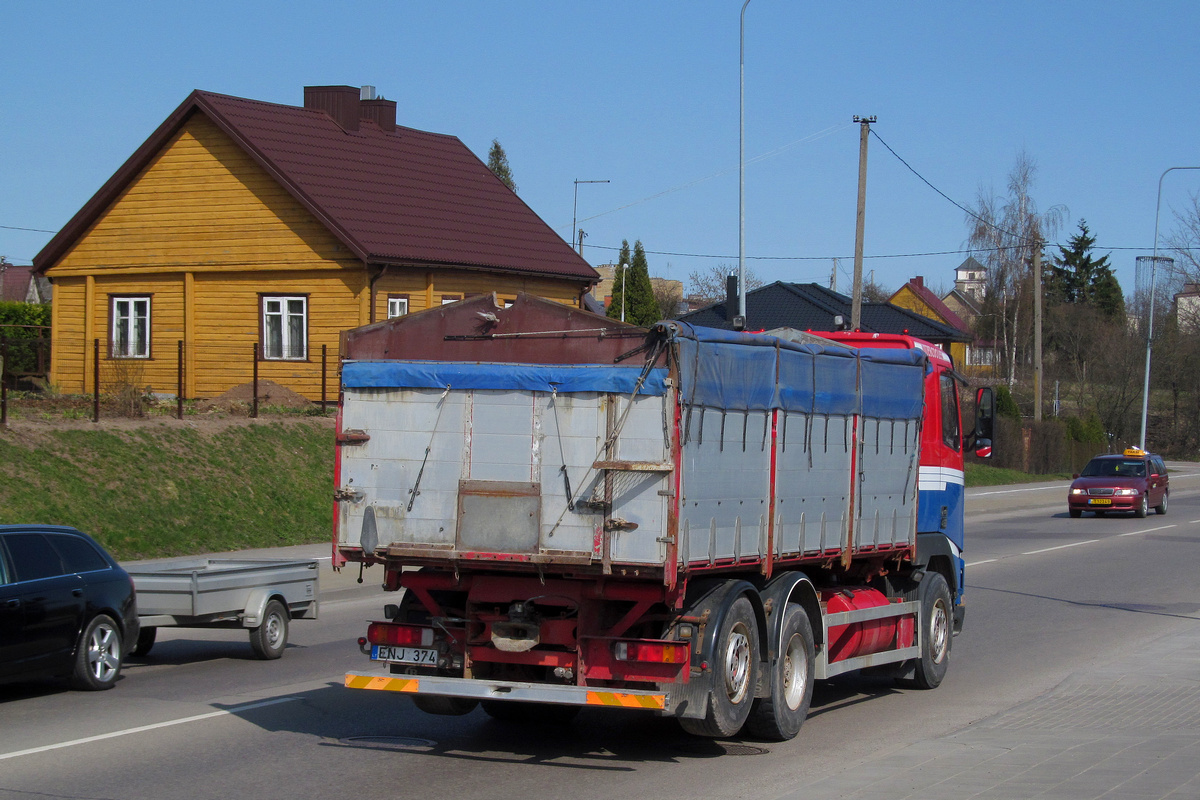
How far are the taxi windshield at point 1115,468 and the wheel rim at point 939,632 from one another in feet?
86.1

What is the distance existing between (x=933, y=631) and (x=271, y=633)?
6012mm

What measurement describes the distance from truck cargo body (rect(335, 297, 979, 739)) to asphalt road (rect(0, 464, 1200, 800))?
47 centimetres

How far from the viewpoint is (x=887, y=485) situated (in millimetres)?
10117

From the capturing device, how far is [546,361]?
7.85 metres

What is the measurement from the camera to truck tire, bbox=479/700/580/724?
9.23 meters

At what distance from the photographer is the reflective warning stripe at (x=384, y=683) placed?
774 cm

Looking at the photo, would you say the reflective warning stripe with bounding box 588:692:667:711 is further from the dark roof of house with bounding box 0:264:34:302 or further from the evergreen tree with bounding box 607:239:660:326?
the dark roof of house with bounding box 0:264:34:302

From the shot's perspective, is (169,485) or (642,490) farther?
(169,485)

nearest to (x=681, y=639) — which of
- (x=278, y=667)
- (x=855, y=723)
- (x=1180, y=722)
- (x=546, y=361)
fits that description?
(x=546, y=361)

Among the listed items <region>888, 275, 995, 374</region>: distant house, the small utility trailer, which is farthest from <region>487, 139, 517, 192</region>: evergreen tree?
the small utility trailer

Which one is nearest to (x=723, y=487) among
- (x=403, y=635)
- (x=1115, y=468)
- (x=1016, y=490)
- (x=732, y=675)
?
(x=732, y=675)

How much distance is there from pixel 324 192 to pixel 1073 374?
59.0 meters

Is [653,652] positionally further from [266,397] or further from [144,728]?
[266,397]

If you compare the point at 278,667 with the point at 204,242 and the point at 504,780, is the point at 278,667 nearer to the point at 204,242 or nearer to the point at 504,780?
the point at 504,780
